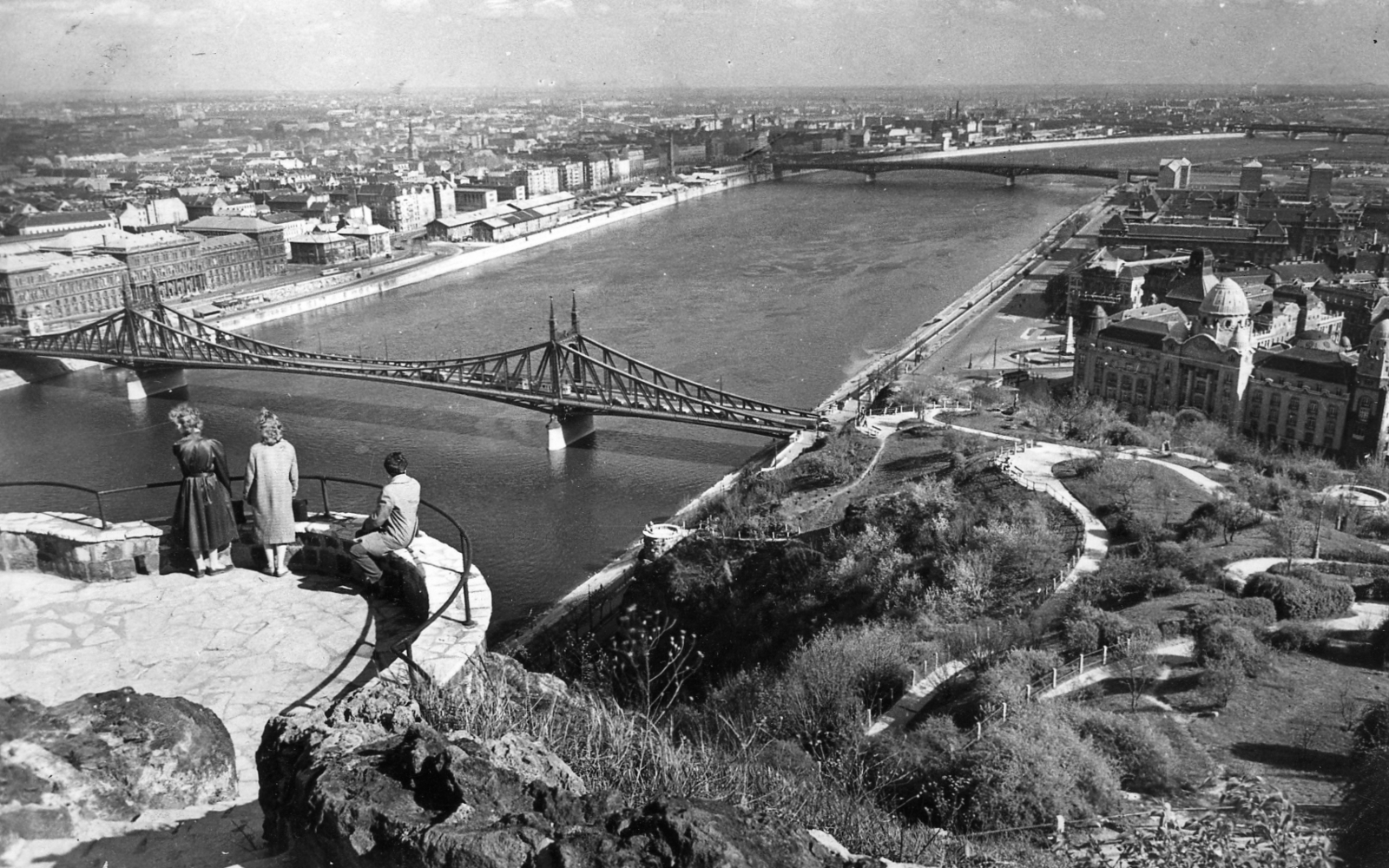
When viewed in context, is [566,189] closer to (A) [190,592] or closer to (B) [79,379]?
(B) [79,379]

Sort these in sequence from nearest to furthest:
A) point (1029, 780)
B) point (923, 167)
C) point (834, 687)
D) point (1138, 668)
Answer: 1. point (1029, 780)
2. point (1138, 668)
3. point (834, 687)
4. point (923, 167)

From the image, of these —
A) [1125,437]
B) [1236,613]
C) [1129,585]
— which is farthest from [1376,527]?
[1236,613]

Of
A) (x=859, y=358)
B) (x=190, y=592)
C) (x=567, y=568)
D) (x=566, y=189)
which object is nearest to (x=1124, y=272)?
(x=859, y=358)

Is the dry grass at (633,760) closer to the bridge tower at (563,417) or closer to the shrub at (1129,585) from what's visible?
the shrub at (1129,585)

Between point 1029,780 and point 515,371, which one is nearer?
point 1029,780

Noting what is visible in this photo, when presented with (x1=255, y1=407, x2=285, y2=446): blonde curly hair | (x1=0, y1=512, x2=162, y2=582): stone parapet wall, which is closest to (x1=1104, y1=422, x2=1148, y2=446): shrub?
→ (x1=255, y1=407, x2=285, y2=446): blonde curly hair

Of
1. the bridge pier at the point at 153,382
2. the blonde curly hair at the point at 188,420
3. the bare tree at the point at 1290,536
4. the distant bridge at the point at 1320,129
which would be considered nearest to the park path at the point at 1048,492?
the bare tree at the point at 1290,536

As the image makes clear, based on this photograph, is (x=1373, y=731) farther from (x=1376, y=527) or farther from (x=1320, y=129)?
(x=1320, y=129)
